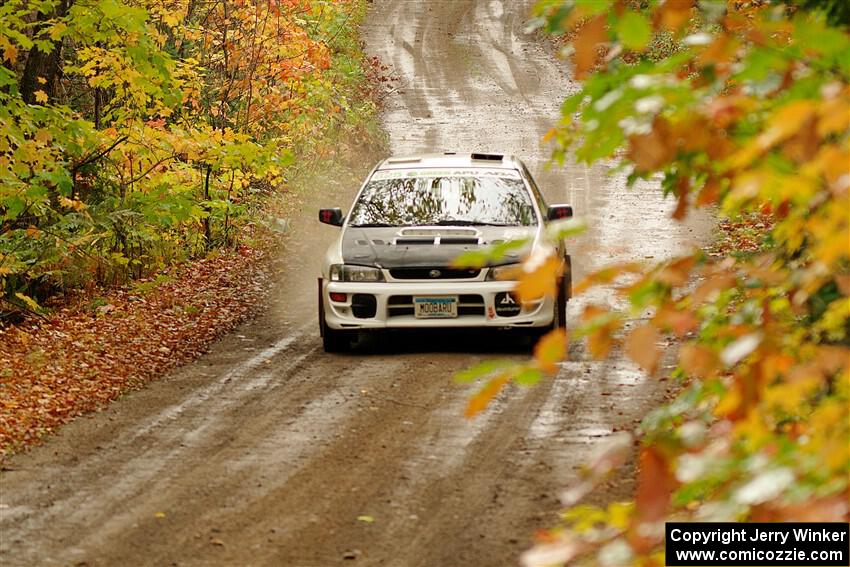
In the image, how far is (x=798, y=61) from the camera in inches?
109

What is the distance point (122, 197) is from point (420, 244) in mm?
5576

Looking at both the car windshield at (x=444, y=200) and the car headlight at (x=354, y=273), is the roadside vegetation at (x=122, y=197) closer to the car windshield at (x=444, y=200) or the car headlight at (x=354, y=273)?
the car headlight at (x=354, y=273)

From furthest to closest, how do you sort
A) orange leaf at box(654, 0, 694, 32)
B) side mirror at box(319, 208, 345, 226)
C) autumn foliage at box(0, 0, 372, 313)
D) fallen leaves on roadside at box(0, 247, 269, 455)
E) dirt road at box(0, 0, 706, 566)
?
1. autumn foliage at box(0, 0, 372, 313)
2. side mirror at box(319, 208, 345, 226)
3. fallen leaves on roadside at box(0, 247, 269, 455)
4. dirt road at box(0, 0, 706, 566)
5. orange leaf at box(654, 0, 694, 32)

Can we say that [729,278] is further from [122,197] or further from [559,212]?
[122,197]

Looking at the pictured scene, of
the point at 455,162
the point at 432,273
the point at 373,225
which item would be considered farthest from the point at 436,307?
the point at 455,162

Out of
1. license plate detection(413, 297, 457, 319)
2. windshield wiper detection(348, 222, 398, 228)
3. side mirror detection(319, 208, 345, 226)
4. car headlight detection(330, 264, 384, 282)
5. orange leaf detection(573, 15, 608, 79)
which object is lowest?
license plate detection(413, 297, 457, 319)

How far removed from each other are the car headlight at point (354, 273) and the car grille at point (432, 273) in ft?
0.52

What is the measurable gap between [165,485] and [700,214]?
14.2m

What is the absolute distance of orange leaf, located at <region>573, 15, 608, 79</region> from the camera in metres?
2.93

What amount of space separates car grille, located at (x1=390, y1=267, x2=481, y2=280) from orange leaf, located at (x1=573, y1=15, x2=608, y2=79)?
25.6ft

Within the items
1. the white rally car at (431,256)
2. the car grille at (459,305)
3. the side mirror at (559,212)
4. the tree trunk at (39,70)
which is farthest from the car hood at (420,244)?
the tree trunk at (39,70)

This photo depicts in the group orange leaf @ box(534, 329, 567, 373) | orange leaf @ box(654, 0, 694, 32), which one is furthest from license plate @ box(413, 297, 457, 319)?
orange leaf @ box(534, 329, 567, 373)

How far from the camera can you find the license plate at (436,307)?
10.9m

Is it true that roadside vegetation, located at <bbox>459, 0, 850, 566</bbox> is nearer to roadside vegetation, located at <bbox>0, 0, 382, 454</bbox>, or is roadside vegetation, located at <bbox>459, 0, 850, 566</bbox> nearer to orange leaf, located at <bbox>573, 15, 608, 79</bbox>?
orange leaf, located at <bbox>573, 15, 608, 79</bbox>
